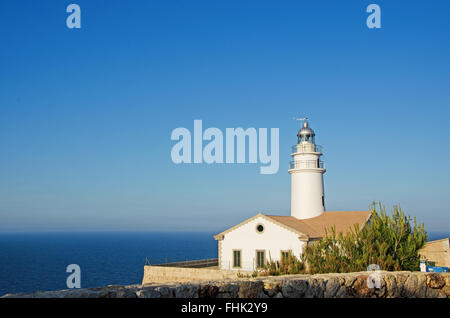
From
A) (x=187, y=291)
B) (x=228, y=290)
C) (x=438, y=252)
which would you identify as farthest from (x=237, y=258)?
(x=187, y=291)

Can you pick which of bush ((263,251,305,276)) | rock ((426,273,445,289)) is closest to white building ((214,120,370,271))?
bush ((263,251,305,276))

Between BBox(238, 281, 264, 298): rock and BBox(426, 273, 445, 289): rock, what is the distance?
3638mm

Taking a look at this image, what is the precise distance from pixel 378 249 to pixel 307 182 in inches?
718

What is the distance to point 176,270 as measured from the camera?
28781 millimetres

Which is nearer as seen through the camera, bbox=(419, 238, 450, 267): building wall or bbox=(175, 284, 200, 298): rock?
bbox=(175, 284, 200, 298): rock

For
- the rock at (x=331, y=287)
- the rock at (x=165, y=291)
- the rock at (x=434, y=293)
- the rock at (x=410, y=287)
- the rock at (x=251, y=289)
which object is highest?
the rock at (x=165, y=291)

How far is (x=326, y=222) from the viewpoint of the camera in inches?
1291

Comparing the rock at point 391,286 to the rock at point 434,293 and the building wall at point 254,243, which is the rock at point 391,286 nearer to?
the rock at point 434,293

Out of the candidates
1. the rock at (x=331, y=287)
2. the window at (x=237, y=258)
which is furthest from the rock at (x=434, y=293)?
the window at (x=237, y=258)

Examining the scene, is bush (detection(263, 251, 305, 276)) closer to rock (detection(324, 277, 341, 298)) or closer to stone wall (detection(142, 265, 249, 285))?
rock (detection(324, 277, 341, 298))

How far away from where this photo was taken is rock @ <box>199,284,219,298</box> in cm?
614

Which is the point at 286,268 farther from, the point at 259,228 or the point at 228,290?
the point at 259,228

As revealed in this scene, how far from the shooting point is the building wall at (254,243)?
2967 cm
